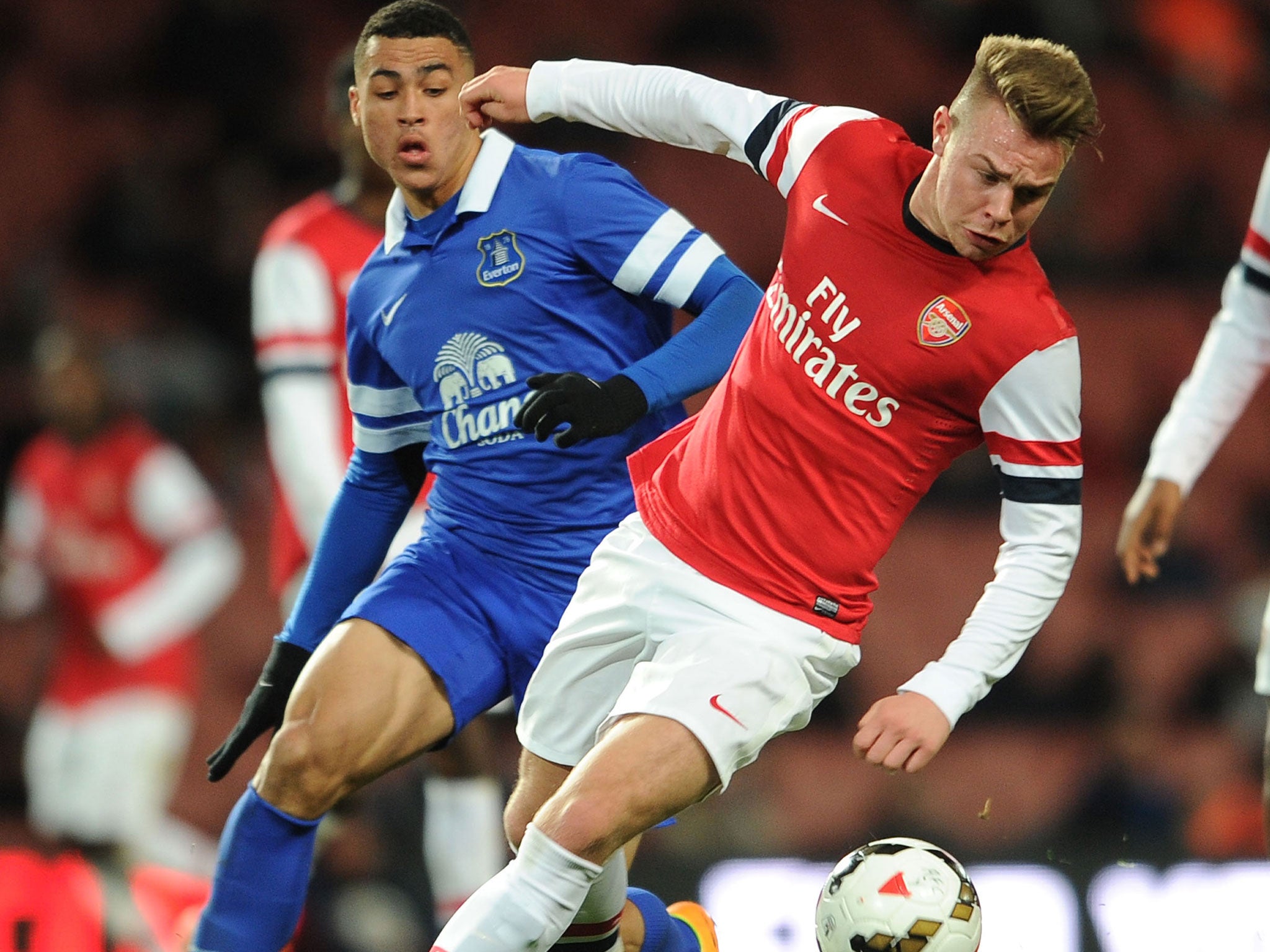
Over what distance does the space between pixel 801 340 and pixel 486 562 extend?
89 cm

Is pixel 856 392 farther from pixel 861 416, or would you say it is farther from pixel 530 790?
pixel 530 790

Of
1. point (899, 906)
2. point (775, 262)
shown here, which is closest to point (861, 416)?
point (899, 906)

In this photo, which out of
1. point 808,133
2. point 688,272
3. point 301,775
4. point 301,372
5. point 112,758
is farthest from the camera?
point 112,758

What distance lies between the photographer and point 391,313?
10.8 feet

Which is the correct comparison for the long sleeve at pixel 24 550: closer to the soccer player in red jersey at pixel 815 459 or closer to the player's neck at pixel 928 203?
the soccer player in red jersey at pixel 815 459

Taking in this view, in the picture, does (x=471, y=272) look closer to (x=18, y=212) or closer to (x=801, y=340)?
(x=801, y=340)

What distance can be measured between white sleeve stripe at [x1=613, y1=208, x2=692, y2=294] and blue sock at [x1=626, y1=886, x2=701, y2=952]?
127 cm

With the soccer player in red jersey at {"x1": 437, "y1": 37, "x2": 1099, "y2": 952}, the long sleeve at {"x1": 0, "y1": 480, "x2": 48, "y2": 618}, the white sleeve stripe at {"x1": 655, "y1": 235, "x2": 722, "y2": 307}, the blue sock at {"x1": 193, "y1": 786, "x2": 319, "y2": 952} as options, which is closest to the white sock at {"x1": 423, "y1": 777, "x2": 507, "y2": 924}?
the blue sock at {"x1": 193, "y1": 786, "x2": 319, "y2": 952}

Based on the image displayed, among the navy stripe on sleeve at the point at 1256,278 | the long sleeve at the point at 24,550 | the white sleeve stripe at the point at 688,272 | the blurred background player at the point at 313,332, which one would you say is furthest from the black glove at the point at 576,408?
the long sleeve at the point at 24,550

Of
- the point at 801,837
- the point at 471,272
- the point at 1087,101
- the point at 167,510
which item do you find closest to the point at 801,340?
the point at 1087,101

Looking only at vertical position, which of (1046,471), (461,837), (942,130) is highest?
(942,130)

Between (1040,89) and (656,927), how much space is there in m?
1.86

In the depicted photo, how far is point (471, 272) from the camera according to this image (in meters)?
3.27

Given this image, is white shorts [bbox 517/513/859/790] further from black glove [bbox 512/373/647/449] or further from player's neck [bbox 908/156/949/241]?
player's neck [bbox 908/156/949/241]
